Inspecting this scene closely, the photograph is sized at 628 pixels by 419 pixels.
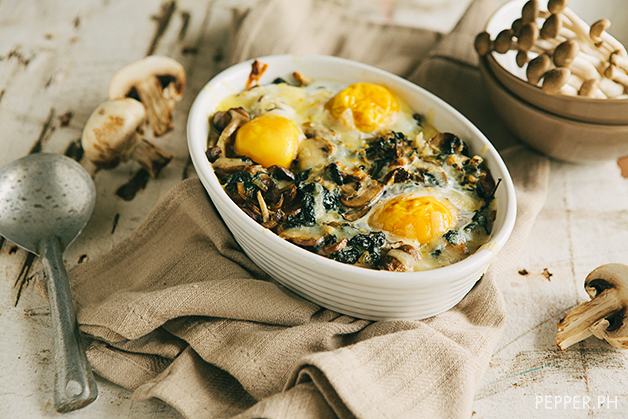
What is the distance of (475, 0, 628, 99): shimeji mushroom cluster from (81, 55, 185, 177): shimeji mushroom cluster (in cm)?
158

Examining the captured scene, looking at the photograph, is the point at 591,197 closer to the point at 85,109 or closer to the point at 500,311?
the point at 500,311

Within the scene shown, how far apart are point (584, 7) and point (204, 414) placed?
2.79 meters

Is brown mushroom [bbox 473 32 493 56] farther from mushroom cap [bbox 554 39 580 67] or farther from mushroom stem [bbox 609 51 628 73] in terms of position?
mushroom stem [bbox 609 51 628 73]

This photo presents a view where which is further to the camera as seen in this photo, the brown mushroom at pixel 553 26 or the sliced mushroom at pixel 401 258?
the brown mushroom at pixel 553 26

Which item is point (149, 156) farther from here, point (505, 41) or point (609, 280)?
point (609, 280)

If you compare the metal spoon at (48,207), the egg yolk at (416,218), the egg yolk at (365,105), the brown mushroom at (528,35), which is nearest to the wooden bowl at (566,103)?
the brown mushroom at (528,35)

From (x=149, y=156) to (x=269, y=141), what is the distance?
687 millimetres

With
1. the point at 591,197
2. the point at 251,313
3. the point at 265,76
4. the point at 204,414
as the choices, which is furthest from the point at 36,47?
the point at 591,197

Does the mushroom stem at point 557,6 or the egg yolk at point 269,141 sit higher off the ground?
the mushroom stem at point 557,6

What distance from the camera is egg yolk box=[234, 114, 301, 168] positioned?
6.55ft

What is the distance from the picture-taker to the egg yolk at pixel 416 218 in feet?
5.75

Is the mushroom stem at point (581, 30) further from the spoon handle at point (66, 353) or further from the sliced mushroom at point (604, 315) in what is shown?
the spoon handle at point (66, 353)

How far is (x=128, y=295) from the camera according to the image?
5.89ft

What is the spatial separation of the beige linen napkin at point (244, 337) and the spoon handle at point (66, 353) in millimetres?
50
